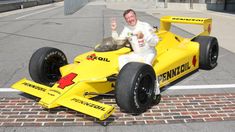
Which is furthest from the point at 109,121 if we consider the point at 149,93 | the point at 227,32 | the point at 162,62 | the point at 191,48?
the point at 227,32

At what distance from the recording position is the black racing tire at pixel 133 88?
14.4 feet

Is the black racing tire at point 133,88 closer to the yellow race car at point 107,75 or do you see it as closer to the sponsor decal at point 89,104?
the yellow race car at point 107,75

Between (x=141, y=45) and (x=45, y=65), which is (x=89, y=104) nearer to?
(x=141, y=45)

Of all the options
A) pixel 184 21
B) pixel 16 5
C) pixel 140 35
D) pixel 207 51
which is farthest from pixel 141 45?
pixel 16 5

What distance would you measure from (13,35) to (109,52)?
1008 cm

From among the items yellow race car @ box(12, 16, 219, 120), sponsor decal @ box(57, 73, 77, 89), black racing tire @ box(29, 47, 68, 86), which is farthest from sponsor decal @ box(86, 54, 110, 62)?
black racing tire @ box(29, 47, 68, 86)

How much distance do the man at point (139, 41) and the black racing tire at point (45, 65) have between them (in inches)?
54.9

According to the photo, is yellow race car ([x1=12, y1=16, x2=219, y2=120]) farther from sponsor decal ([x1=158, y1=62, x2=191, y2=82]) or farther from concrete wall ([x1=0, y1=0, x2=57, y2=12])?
concrete wall ([x1=0, y1=0, x2=57, y2=12])

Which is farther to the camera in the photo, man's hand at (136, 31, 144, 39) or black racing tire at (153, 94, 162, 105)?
black racing tire at (153, 94, 162, 105)

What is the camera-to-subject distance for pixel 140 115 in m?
4.71

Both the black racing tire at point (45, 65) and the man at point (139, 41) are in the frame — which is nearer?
the man at point (139, 41)

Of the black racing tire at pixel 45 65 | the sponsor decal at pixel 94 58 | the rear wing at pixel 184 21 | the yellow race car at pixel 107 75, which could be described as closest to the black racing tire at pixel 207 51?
the yellow race car at pixel 107 75

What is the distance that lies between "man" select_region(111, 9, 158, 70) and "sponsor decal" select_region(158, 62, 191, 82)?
0.36 meters

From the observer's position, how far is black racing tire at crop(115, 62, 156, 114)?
14.4 ft
